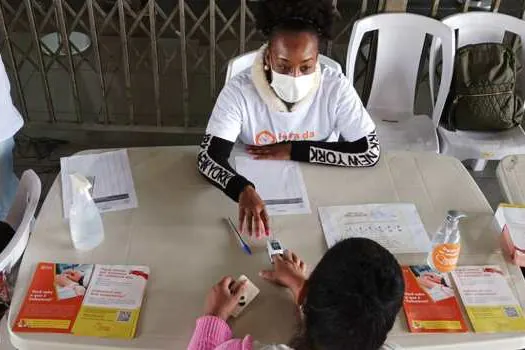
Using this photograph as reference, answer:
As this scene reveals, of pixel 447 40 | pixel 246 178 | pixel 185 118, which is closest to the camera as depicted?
pixel 246 178

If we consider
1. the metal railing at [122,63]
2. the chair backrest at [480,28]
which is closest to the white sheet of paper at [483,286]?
the chair backrest at [480,28]

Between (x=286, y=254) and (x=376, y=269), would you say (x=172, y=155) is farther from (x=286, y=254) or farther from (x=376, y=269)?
(x=376, y=269)

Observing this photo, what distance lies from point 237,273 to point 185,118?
1.63m

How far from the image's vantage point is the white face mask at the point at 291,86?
1.59m

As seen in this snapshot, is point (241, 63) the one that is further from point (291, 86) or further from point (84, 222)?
point (84, 222)

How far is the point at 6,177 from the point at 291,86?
1002 millimetres

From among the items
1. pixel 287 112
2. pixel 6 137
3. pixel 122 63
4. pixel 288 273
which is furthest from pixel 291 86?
pixel 122 63

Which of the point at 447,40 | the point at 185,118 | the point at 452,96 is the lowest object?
the point at 185,118

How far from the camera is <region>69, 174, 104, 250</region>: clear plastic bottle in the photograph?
4.37 feet

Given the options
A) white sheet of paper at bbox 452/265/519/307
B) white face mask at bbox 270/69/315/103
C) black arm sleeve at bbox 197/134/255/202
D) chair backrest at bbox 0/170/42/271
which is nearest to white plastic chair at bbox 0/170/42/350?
chair backrest at bbox 0/170/42/271

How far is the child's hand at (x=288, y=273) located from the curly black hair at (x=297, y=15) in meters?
0.62

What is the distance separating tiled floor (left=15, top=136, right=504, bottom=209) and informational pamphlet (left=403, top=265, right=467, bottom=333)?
55.0 inches

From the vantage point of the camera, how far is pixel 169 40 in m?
3.40

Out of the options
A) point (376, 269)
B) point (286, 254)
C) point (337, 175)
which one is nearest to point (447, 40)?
point (337, 175)
